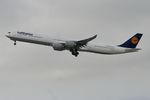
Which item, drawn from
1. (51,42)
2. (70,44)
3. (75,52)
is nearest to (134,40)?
(75,52)

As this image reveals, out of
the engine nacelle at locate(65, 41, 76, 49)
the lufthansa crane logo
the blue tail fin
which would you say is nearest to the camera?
the engine nacelle at locate(65, 41, 76, 49)

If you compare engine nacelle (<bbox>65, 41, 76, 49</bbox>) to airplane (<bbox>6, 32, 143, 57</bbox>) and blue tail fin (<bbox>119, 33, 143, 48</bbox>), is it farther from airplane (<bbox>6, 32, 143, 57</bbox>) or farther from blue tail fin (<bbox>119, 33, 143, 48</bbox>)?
blue tail fin (<bbox>119, 33, 143, 48</bbox>)

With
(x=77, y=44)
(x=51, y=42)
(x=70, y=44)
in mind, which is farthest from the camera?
(x=77, y=44)

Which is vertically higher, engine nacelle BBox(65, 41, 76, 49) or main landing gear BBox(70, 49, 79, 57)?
engine nacelle BBox(65, 41, 76, 49)

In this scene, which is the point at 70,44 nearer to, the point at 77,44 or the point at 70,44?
the point at 70,44

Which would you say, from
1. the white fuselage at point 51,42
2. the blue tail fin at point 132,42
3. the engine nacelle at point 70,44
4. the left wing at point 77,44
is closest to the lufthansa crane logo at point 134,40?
the blue tail fin at point 132,42

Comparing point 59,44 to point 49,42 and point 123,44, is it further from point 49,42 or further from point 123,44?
point 123,44

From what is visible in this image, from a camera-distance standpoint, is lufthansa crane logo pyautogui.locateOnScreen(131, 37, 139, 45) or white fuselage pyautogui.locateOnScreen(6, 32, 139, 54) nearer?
white fuselage pyautogui.locateOnScreen(6, 32, 139, 54)

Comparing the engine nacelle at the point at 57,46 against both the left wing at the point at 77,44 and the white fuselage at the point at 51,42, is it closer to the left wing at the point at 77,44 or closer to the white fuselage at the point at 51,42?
the white fuselage at the point at 51,42

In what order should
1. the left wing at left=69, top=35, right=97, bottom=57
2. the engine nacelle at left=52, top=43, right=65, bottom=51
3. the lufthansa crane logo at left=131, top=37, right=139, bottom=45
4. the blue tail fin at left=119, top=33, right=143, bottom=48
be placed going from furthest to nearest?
1. the lufthansa crane logo at left=131, top=37, right=139, bottom=45
2. the blue tail fin at left=119, top=33, right=143, bottom=48
3. the left wing at left=69, top=35, right=97, bottom=57
4. the engine nacelle at left=52, top=43, right=65, bottom=51

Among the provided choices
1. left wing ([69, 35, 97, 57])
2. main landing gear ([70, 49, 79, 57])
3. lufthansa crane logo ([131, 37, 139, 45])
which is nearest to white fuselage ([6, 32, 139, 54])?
left wing ([69, 35, 97, 57])

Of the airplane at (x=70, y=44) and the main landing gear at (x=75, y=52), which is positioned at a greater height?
the airplane at (x=70, y=44)

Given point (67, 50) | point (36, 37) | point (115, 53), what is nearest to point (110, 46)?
point (115, 53)

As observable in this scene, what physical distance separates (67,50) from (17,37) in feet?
45.0
